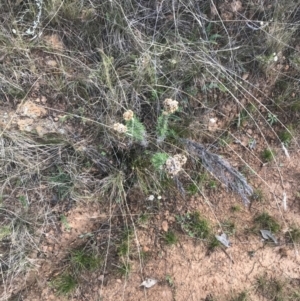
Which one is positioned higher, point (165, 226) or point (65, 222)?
point (165, 226)

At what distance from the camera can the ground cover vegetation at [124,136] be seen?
2553 mm

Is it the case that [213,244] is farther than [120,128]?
Yes

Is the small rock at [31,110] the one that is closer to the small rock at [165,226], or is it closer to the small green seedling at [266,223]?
the small rock at [165,226]

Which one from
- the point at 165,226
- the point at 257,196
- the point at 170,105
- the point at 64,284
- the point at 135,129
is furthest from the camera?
the point at 257,196

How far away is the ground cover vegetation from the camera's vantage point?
2.55 meters

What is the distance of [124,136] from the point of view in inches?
100

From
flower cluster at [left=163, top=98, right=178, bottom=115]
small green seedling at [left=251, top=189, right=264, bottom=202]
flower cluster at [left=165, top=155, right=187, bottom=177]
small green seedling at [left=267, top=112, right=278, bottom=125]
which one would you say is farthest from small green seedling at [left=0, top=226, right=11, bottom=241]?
small green seedling at [left=267, top=112, right=278, bottom=125]

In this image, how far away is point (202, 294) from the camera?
2.66 metres

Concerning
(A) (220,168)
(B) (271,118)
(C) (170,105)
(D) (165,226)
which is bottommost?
(D) (165,226)

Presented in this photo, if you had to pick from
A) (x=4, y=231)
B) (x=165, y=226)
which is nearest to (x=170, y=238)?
(x=165, y=226)

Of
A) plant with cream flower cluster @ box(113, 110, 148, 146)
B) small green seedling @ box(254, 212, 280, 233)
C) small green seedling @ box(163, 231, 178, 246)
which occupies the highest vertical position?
plant with cream flower cluster @ box(113, 110, 148, 146)

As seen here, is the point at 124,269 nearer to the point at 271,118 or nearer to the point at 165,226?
the point at 165,226

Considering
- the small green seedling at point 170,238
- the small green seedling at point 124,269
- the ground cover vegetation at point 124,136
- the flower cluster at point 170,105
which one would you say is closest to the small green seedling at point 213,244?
the ground cover vegetation at point 124,136

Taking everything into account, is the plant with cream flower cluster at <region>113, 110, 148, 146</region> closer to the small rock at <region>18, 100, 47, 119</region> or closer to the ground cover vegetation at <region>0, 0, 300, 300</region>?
the ground cover vegetation at <region>0, 0, 300, 300</region>
